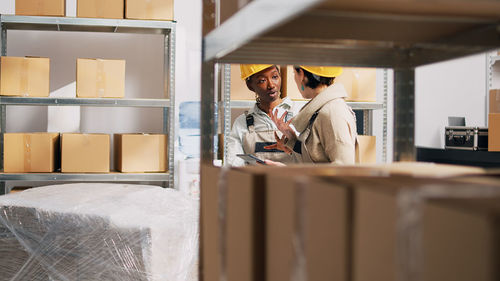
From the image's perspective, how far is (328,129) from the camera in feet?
7.73

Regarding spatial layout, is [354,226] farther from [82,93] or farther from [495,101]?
[495,101]

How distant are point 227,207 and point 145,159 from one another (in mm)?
2952

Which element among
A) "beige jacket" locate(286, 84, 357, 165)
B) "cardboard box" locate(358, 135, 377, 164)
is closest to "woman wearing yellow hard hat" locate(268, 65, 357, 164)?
"beige jacket" locate(286, 84, 357, 165)

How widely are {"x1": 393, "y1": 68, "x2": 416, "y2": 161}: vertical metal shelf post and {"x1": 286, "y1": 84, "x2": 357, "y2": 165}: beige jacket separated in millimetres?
1149

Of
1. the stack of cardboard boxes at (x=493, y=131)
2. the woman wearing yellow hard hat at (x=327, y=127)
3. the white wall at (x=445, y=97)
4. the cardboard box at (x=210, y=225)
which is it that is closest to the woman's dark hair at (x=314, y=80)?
the woman wearing yellow hard hat at (x=327, y=127)

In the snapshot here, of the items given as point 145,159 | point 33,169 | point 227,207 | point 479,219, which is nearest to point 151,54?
point 145,159

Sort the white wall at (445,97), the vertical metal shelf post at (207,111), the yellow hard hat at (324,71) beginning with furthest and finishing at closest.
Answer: the white wall at (445,97) < the yellow hard hat at (324,71) < the vertical metal shelf post at (207,111)

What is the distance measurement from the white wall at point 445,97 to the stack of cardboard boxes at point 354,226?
4.67 m

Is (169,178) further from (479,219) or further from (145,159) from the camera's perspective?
(479,219)

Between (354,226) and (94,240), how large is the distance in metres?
1.72

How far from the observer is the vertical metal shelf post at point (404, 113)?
1.12 meters

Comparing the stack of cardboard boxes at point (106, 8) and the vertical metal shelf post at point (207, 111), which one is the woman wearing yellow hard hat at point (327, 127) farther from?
the stack of cardboard boxes at point (106, 8)

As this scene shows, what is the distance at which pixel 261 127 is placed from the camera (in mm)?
3785

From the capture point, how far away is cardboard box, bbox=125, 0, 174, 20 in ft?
11.8
